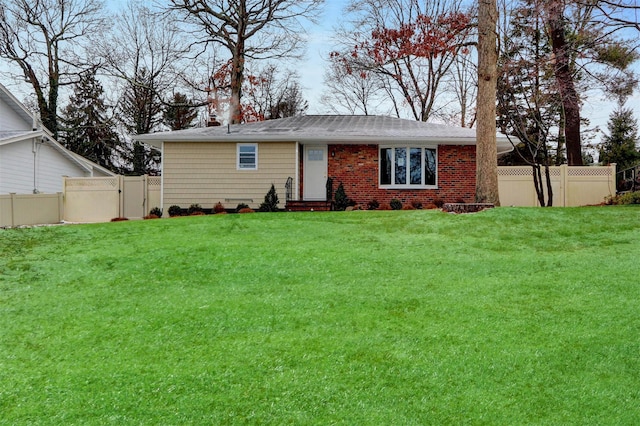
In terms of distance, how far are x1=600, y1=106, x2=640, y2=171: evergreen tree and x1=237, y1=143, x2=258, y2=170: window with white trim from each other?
2337cm

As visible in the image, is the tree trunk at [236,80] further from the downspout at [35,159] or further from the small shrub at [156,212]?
the small shrub at [156,212]

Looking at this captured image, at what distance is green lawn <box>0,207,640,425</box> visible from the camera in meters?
3.33

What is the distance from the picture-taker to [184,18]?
2594 centimetres

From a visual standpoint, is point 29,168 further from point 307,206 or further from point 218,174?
point 307,206

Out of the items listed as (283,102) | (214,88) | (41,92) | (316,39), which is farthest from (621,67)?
(41,92)

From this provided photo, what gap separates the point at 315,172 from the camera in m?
17.4

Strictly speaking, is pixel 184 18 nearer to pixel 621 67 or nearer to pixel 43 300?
pixel 621 67

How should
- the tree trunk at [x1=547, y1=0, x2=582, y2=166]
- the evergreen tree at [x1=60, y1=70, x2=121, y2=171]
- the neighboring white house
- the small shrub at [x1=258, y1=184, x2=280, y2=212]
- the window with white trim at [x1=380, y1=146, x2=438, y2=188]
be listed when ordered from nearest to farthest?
the tree trunk at [x1=547, y1=0, x2=582, y2=166], the small shrub at [x1=258, y1=184, x2=280, y2=212], the window with white trim at [x1=380, y1=146, x2=438, y2=188], the neighboring white house, the evergreen tree at [x1=60, y1=70, x2=121, y2=171]

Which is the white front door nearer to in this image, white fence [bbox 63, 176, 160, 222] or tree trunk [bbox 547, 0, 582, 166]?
white fence [bbox 63, 176, 160, 222]

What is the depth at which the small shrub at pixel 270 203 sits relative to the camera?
16047mm

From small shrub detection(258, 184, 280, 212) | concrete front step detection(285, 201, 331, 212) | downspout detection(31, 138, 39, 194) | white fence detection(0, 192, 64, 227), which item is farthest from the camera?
downspout detection(31, 138, 39, 194)

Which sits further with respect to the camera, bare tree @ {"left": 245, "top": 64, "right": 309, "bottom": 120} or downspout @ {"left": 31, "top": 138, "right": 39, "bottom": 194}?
bare tree @ {"left": 245, "top": 64, "right": 309, "bottom": 120}

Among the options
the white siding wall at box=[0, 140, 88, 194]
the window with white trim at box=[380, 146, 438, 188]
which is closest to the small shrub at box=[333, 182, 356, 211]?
the window with white trim at box=[380, 146, 438, 188]

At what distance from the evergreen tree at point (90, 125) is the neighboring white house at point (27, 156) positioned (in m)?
9.62
